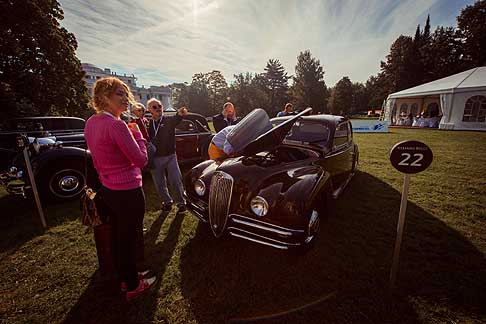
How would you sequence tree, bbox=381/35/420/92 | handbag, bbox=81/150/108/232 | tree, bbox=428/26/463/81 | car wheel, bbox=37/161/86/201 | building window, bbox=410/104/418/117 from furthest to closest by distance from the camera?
tree, bbox=381/35/420/92
tree, bbox=428/26/463/81
building window, bbox=410/104/418/117
car wheel, bbox=37/161/86/201
handbag, bbox=81/150/108/232

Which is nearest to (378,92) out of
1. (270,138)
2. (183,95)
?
(183,95)

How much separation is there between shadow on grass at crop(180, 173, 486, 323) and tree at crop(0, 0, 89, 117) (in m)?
18.4

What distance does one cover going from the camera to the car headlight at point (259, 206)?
7.95 feet

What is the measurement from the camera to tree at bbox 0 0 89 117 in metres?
13.6

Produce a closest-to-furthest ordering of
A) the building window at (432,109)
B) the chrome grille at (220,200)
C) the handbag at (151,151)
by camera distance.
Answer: the chrome grille at (220,200)
the handbag at (151,151)
the building window at (432,109)

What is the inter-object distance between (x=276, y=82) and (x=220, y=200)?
5523cm

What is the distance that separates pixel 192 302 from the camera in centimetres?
213

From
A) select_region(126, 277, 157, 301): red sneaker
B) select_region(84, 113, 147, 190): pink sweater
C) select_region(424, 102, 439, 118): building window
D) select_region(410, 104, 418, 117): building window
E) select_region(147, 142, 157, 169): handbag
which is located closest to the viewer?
select_region(84, 113, 147, 190): pink sweater

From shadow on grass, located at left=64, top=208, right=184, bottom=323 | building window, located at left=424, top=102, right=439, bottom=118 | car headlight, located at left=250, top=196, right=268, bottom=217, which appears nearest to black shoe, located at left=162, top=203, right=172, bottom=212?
shadow on grass, located at left=64, top=208, right=184, bottom=323

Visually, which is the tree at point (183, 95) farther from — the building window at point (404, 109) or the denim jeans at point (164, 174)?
the denim jeans at point (164, 174)

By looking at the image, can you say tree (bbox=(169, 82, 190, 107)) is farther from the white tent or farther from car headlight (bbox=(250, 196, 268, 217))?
car headlight (bbox=(250, 196, 268, 217))

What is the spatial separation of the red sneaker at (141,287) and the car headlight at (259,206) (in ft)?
4.70

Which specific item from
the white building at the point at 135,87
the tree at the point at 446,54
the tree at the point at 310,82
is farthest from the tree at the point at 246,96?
the tree at the point at 446,54

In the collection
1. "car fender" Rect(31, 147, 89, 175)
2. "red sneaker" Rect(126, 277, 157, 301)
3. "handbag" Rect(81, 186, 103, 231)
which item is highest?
"car fender" Rect(31, 147, 89, 175)
